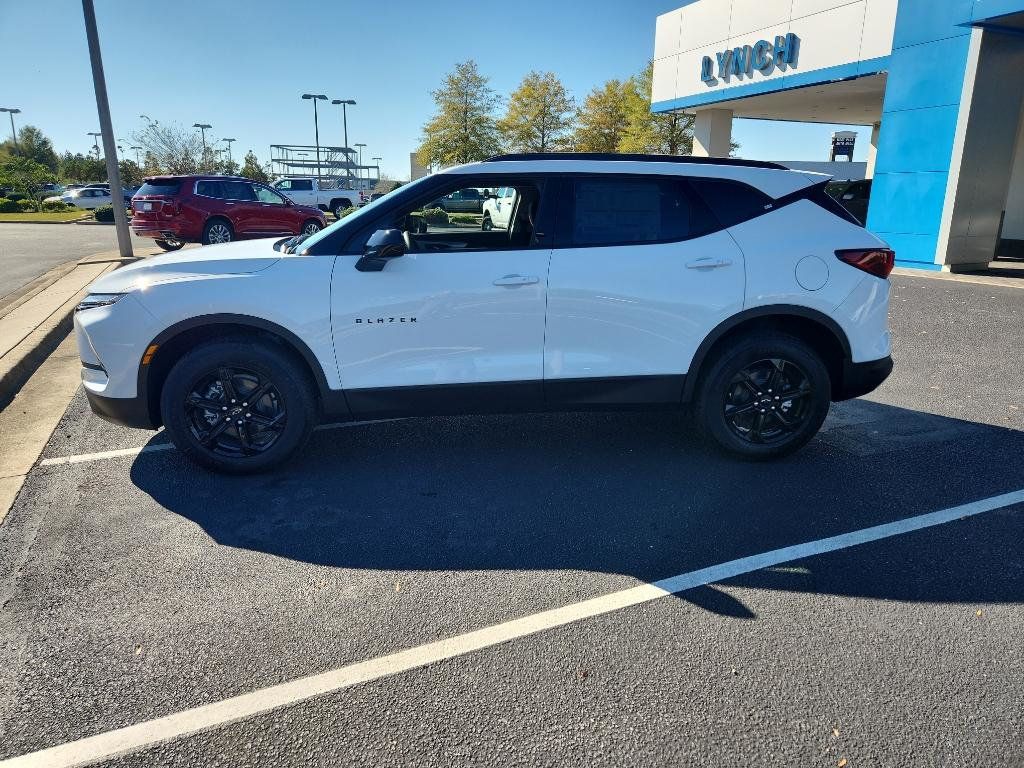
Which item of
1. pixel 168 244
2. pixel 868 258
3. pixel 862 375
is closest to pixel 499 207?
pixel 868 258

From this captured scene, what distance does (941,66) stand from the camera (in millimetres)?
14289

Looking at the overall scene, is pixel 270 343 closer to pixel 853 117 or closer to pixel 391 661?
pixel 391 661

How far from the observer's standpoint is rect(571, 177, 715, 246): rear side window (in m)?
4.20

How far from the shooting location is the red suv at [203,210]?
1606 cm

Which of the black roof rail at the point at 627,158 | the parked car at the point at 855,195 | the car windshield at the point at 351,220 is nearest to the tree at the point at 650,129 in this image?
the parked car at the point at 855,195

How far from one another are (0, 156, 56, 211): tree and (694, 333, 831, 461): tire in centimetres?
5020

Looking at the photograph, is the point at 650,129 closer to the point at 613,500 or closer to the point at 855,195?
→ the point at 855,195

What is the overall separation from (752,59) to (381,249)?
2056 centimetres

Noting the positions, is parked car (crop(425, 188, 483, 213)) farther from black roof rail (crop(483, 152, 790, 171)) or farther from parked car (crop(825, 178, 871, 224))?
parked car (crop(825, 178, 871, 224))

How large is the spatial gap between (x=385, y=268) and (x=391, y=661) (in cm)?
216

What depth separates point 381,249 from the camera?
12.6 ft

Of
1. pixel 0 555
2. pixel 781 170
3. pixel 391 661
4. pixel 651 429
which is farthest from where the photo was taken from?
pixel 651 429

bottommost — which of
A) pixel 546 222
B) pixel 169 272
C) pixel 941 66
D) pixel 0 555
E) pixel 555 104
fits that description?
pixel 0 555

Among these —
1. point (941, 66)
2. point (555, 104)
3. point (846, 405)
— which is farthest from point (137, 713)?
point (555, 104)
